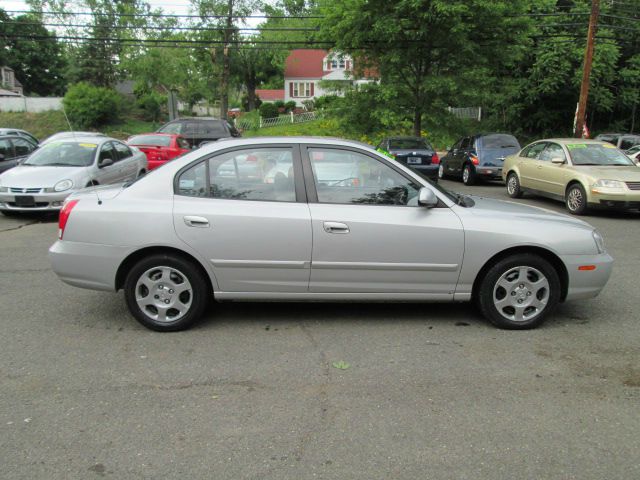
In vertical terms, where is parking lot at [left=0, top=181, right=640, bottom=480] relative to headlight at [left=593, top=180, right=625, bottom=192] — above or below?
below

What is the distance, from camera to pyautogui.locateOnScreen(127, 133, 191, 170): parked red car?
52.1 feet

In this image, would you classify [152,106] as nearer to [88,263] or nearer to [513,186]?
[513,186]

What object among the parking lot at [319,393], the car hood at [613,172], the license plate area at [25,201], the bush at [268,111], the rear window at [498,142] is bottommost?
the parking lot at [319,393]

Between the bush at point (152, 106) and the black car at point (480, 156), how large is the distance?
3899 centimetres

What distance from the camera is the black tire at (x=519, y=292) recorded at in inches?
187

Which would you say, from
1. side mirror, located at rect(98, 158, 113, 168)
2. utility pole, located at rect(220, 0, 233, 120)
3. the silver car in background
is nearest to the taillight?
the silver car in background

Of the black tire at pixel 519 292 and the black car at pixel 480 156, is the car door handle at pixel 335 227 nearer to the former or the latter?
Result: the black tire at pixel 519 292

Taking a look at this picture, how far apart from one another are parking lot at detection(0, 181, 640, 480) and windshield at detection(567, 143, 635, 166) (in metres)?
7.03

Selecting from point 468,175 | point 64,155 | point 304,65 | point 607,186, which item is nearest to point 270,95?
point 304,65

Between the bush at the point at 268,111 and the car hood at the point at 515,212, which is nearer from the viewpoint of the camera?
the car hood at the point at 515,212

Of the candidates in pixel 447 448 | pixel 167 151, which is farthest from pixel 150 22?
pixel 447 448

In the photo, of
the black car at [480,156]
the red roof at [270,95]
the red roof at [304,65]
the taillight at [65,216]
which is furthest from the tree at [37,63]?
the taillight at [65,216]

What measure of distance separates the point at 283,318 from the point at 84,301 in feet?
6.90

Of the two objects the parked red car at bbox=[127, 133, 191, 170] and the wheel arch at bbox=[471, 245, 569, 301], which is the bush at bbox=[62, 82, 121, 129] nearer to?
the parked red car at bbox=[127, 133, 191, 170]
